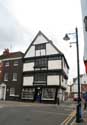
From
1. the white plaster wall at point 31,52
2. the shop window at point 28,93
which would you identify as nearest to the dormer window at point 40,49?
the white plaster wall at point 31,52

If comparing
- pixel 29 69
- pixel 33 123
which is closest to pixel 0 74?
pixel 29 69

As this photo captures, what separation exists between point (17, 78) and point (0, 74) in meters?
4.76

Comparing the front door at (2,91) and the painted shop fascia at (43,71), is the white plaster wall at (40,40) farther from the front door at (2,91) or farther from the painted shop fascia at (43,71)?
the front door at (2,91)

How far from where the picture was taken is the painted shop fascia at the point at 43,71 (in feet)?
132

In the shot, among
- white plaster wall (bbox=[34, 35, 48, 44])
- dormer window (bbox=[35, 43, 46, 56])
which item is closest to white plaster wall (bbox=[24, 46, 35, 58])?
dormer window (bbox=[35, 43, 46, 56])

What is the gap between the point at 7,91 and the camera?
4547cm

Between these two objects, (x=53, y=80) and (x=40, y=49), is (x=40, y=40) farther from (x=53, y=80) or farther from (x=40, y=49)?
(x=53, y=80)

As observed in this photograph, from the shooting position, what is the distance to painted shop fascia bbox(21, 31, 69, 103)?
1582 inches

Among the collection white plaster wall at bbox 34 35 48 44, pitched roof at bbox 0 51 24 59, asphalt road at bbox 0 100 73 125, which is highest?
white plaster wall at bbox 34 35 48 44

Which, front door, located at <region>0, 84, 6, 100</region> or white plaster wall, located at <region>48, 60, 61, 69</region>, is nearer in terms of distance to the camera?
white plaster wall, located at <region>48, 60, 61, 69</region>

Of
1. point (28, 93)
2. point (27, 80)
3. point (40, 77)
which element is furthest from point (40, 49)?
point (28, 93)

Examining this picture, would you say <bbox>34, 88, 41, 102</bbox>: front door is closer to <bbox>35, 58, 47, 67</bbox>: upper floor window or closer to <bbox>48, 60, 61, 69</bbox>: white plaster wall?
<bbox>35, 58, 47, 67</bbox>: upper floor window

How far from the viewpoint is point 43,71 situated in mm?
41625

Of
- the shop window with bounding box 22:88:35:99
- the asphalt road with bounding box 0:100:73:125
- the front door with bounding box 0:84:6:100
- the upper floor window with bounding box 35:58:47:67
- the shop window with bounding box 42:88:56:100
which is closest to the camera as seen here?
the asphalt road with bounding box 0:100:73:125
